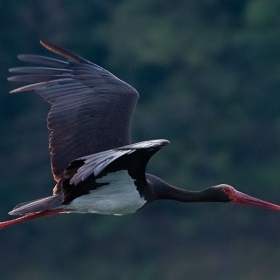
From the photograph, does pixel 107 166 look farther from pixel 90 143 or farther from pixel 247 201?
pixel 247 201

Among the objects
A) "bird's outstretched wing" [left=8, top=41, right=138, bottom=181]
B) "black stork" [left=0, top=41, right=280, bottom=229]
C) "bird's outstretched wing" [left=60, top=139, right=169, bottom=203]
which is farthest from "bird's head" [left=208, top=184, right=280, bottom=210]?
"bird's outstretched wing" [left=60, top=139, right=169, bottom=203]

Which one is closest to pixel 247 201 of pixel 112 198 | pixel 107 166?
pixel 112 198

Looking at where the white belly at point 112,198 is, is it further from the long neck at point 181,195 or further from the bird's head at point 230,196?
the bird's head at point 230,196

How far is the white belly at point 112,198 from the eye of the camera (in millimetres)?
8648

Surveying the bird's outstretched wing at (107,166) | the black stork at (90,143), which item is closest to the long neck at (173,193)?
the black stork at (90,143)

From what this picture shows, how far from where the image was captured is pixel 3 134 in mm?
20453

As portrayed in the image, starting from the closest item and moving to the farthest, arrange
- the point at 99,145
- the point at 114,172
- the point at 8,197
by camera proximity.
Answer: the point at 114,172 < the point at 99,145 < the point at 8,197

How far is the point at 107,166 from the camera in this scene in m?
8.02

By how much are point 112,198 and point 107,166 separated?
842mm

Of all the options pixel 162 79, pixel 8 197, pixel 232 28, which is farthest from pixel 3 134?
pixel 232 28

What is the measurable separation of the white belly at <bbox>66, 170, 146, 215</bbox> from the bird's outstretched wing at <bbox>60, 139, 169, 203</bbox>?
0.11 feet

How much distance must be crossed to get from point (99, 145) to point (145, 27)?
12.2 m

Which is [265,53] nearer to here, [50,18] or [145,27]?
[145,27]

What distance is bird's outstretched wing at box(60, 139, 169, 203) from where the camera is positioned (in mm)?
7293
